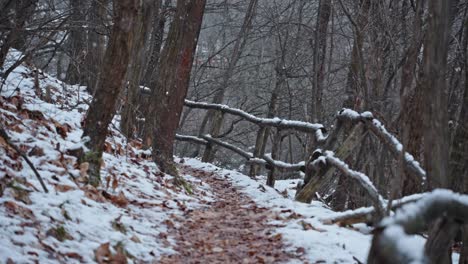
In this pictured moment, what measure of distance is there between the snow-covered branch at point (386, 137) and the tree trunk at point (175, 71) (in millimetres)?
2737

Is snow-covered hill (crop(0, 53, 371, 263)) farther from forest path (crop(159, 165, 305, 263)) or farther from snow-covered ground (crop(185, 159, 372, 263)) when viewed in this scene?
forest path (crop(159, 165, 305, 263))

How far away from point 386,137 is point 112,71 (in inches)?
113

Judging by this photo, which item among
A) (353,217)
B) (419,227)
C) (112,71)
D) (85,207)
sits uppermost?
(112,71)

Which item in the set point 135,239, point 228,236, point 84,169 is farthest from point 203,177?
point 135,239

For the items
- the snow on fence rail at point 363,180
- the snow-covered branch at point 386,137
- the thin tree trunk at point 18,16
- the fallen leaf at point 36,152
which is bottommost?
the fallen leaf at point 36,152

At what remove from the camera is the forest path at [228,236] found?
461 cm

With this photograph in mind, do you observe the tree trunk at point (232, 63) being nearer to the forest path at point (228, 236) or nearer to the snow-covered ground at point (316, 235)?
the forest path at point (228, 236)

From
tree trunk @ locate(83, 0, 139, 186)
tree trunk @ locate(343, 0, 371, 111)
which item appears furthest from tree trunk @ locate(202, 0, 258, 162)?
tree trunk @ locate(83, 0, 139, 186)

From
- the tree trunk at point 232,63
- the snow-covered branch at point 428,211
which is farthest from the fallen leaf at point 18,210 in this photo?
the tree trunk at point 232,63

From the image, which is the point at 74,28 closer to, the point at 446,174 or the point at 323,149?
the point at 323,149

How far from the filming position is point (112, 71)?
541cm

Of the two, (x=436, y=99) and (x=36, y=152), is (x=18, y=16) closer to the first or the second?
(x=36, y=152)

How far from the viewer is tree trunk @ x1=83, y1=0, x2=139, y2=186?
5.39 m

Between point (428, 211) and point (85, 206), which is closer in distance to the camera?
point (428, 211)
